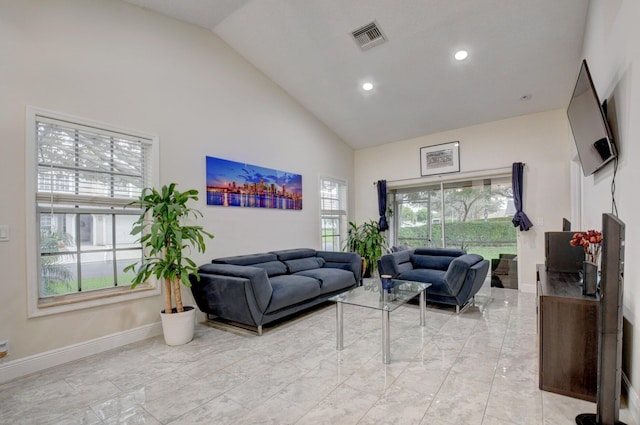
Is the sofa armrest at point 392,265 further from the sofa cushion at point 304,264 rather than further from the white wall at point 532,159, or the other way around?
the white wall at point 532,159

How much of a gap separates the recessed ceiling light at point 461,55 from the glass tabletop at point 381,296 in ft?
9.89

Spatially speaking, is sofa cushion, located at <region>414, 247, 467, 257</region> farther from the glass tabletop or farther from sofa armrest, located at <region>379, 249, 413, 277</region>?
the glass tabletop

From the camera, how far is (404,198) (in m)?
6.46

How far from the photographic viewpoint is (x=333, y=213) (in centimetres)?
631

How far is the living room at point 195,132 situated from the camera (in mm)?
2414

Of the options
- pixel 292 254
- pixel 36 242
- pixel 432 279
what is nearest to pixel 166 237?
pixel 36 242

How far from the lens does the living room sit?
2.41 metres

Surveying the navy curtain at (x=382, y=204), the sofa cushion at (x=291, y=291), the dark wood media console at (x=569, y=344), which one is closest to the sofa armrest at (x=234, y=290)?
the sofa cushion at (x=291, y=291)

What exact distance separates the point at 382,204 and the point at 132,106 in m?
4.76

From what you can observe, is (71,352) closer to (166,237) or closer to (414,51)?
(166,237)

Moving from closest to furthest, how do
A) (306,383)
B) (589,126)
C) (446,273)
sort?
(306,383) → (589,126) → (446,273)

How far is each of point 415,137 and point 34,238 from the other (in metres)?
5.89

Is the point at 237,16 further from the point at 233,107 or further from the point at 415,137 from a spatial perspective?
the point at 415,137

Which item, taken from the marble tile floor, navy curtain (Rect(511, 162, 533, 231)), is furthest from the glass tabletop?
navy curtain (Rect(511, 162, 533, 231))
